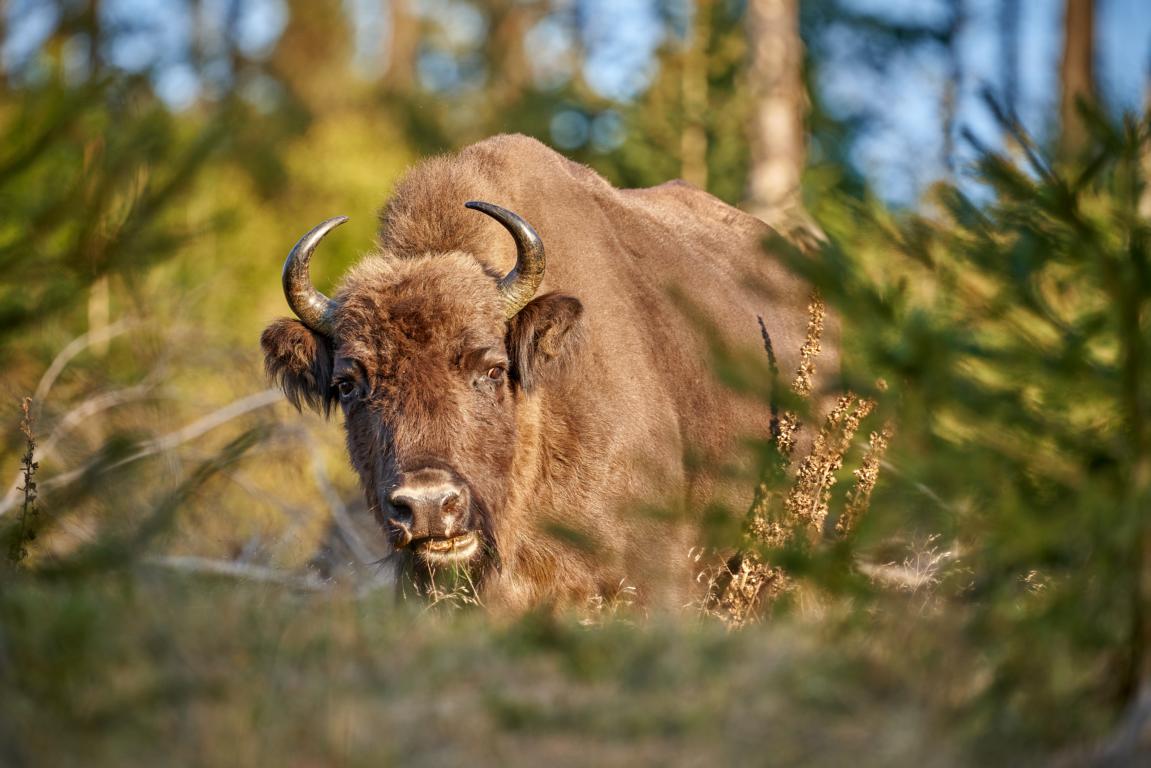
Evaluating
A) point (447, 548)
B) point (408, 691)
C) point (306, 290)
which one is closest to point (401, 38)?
point (306, 290)

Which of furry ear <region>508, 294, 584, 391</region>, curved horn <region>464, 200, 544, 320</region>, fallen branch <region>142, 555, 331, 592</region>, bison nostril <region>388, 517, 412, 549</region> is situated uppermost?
curved horn <region>464, 200, 544, 320</region>

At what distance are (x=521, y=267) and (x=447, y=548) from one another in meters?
1.73

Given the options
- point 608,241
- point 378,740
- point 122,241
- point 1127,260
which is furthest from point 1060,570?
point 608,241

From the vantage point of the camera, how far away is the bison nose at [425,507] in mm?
6203

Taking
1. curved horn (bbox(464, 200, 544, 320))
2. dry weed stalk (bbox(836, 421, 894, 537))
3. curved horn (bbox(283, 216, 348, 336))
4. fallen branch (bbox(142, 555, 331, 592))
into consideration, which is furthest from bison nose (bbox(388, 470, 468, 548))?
dry weed stalk (bbox(836, 421, 894, 537))

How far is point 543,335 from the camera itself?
7035mm

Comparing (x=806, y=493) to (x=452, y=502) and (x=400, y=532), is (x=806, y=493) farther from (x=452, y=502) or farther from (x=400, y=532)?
(x=400, y=532)

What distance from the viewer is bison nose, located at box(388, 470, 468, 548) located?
6.20 meters

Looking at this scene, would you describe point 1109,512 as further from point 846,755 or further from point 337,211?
point 337,211

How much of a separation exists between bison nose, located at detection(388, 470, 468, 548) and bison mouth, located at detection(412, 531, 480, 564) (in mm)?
79

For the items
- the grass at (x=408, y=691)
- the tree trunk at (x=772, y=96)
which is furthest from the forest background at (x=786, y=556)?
the tree trunk at (x=772, y=96)

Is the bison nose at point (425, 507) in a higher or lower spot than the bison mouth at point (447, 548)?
higher

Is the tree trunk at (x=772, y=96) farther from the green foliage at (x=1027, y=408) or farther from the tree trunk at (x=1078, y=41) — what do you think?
the green foliage at (x=1027, y=408)

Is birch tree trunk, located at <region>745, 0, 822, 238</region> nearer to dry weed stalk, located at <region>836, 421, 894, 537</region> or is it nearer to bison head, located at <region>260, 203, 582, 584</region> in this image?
bison head, located at <region>260, 203, 582, 584</region>
